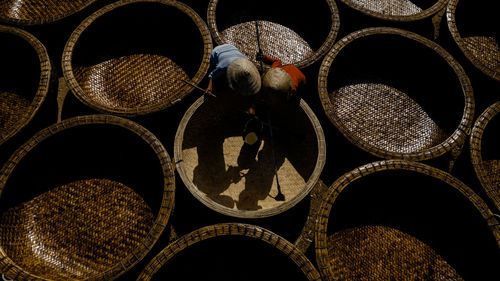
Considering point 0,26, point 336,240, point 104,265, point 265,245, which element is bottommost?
point 104,265

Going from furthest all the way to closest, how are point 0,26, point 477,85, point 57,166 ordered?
point 477,85 < point 0,26 < point 57,166

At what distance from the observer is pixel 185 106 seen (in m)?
2.60

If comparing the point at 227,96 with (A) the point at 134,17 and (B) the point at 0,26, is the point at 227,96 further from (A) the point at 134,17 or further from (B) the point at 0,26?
(B) the point at 0,26

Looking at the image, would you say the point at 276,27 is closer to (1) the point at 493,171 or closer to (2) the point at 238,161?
(2) the point at 238,161

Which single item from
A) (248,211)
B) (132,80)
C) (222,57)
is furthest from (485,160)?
(132,80)

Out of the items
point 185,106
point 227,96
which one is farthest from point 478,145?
point 185,106

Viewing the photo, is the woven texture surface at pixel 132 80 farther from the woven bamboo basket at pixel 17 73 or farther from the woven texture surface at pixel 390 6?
the woven texture surface at pixel 390 6

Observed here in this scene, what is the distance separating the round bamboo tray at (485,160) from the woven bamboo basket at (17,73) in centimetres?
347

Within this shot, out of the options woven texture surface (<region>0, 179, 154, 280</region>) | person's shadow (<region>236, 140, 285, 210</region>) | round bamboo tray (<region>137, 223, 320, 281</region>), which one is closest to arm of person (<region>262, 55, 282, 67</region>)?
person's shadow (<region>236, 140, 285, 210</region>)

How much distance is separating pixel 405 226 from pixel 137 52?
2824mm

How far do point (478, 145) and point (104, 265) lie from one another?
294 centimetres

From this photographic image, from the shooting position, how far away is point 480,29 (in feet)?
9.45

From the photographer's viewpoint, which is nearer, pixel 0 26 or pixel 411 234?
pixel 411 234

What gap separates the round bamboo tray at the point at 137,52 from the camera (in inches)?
100.0
